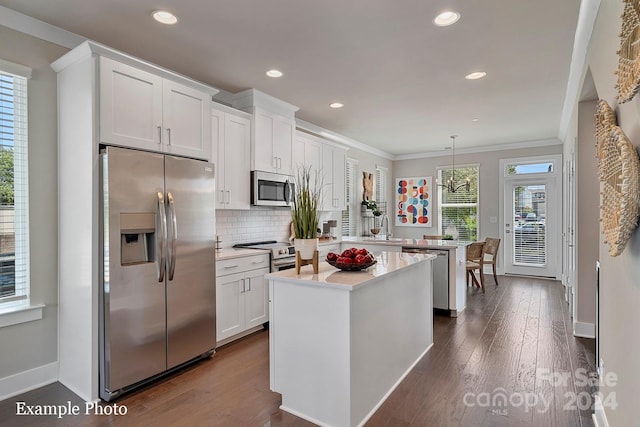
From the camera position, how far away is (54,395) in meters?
2.53

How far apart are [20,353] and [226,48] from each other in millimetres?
2830

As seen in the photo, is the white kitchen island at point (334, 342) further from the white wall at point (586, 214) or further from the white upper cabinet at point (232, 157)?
the white wall at point (586, 214)

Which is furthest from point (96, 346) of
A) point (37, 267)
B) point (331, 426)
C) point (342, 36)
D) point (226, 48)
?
point (342, 36)

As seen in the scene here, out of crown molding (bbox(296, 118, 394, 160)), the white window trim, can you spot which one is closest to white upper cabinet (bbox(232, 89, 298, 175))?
crown molding (bbox(296, 118, 394, 160))

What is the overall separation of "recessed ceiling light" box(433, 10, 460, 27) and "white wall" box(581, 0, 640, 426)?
→ 2.84 feet

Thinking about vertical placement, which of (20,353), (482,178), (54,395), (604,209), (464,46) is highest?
(464,46)

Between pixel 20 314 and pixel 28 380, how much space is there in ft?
1.63

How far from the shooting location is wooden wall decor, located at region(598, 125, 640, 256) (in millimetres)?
1352

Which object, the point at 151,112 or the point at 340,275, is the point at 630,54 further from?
the point at 151,112

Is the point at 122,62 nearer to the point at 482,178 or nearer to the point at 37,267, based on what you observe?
the point at 37,267

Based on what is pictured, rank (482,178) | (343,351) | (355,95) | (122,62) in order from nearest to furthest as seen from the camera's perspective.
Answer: (343,351), (122,62), (355,95), (482,178)

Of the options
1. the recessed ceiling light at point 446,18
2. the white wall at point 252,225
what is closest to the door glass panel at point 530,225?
the white wall at point 252,225

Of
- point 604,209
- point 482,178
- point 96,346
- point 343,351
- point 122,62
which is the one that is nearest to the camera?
point 604,209

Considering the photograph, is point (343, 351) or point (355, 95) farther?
point (355, 95)
